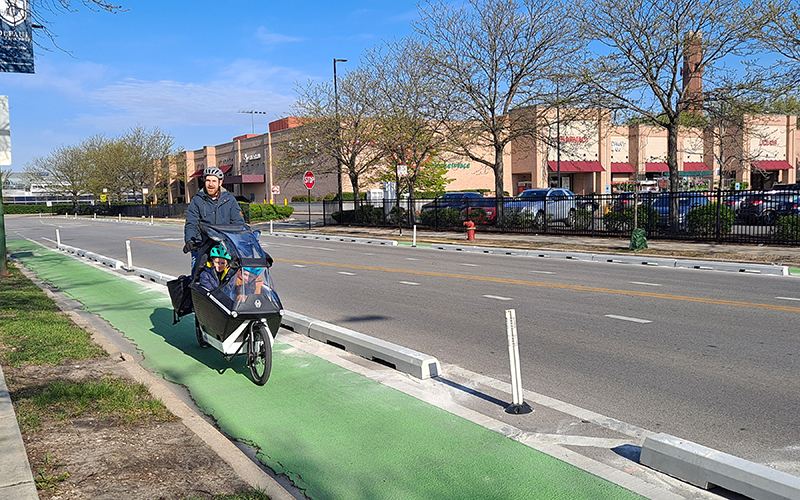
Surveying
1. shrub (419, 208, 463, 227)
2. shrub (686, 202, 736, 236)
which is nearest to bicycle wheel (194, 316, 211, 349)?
shrub (686, 202, 736, 236)

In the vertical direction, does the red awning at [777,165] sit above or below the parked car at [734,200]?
above

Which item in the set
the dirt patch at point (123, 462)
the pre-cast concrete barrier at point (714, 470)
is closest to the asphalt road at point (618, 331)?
the pre-cast concrete barrier at point (714, 470)

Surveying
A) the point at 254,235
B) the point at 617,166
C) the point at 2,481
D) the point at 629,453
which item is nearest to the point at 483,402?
the point at 629,453

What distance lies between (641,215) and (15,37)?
67.9 ft

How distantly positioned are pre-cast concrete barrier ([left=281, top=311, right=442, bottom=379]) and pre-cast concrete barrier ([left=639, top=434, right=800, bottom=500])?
2.51 metres

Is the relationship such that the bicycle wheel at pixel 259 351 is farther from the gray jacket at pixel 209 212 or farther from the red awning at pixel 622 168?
the red awning at pixel 622 168

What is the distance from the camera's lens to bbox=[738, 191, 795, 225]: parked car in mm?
20609

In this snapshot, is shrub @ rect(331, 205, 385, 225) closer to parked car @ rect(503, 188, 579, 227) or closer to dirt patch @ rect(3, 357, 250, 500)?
parked car @ rect(503, 188, 579, 227)

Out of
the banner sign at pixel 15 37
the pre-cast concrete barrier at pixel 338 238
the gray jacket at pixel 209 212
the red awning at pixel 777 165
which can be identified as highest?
the red awning at pixel 777 165

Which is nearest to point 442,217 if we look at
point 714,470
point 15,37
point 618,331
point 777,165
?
point 15,37

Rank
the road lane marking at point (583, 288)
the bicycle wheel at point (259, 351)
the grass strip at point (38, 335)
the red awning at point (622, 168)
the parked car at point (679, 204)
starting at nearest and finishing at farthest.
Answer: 1. the bicycle wheel at point (259, 351)
2. the grass strip at point (38, 335)
3. the road lane marking at point (583, 288)
4. the parked car at point (679, 204)
5. the red awning at point (622, 168)

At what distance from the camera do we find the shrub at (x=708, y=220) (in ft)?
71.6

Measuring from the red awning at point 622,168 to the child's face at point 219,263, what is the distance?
60.1m

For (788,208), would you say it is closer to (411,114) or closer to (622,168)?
(411,114)
